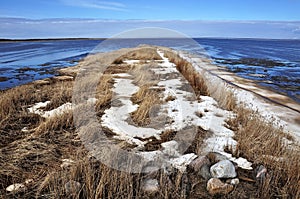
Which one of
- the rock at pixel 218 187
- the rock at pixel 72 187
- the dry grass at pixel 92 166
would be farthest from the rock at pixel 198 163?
the rock at pixel 72 187

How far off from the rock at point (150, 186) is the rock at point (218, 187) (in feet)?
2.81

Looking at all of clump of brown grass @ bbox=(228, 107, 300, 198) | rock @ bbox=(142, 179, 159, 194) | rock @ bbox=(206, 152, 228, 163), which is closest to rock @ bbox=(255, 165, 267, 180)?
clump of brown grass @ bbox=(228, 107, 300, 198)

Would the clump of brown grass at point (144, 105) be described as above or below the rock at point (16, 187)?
above

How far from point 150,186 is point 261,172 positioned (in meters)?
1.98

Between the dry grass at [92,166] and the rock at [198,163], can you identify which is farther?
the rock at [198,163]

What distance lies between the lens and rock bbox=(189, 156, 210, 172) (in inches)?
164

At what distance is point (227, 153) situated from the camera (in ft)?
16.0

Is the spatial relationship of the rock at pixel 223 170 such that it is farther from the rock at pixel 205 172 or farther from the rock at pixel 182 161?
the rock at pixel 182 161

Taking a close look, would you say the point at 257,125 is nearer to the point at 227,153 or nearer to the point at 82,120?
the point at 227,153

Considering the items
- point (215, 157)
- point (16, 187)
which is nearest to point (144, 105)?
point (215, 157)

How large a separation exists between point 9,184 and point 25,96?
206 inches

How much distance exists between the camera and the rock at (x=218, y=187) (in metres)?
3.62

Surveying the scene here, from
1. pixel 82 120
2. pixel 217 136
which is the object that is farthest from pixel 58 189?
pixel 217 136

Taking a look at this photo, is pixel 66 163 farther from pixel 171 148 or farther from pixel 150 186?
pixel 171 148
